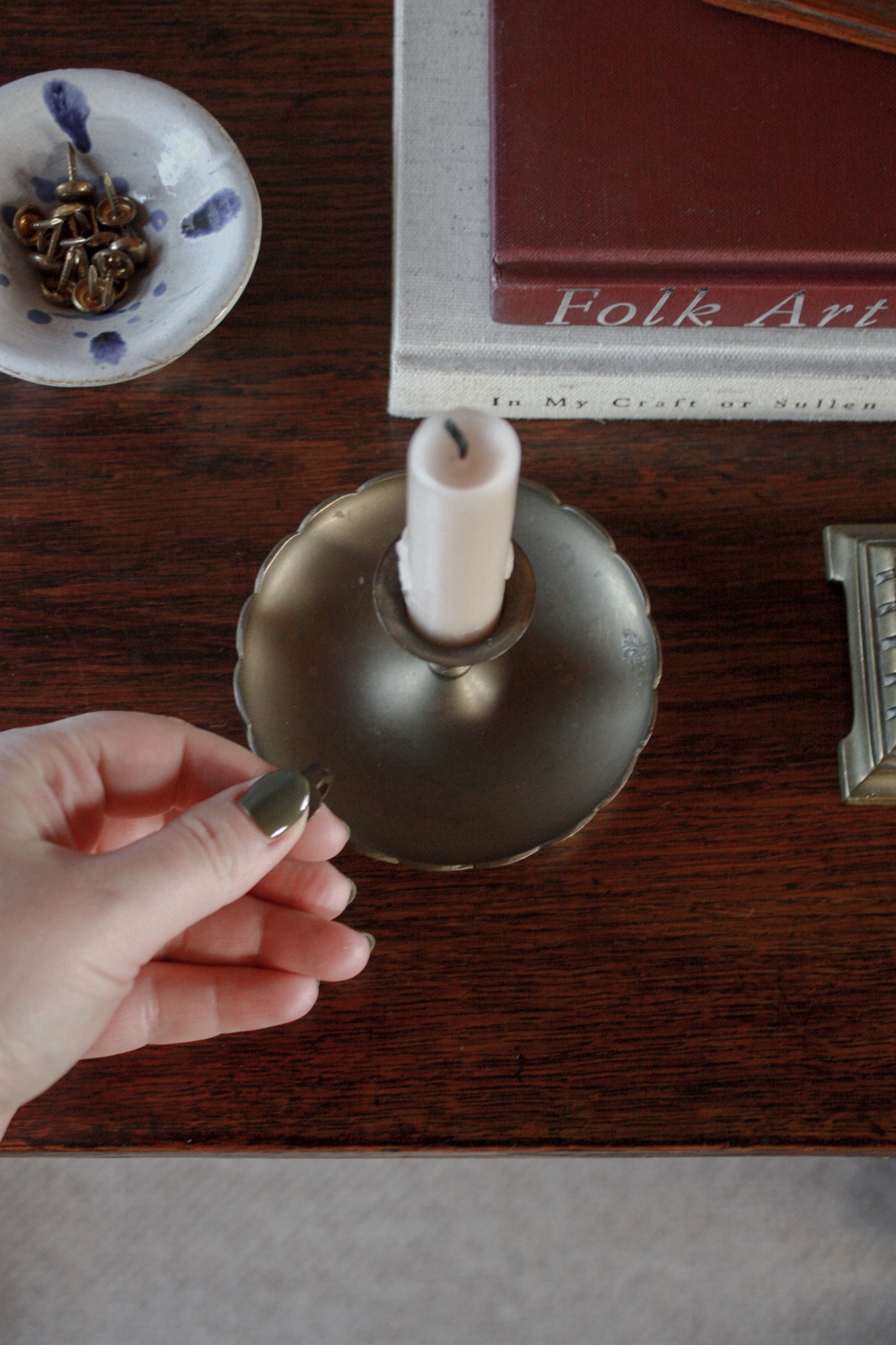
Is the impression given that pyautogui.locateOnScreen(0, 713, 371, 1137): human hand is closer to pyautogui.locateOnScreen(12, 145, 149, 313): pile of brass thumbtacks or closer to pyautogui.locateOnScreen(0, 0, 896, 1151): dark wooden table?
pyautogui.locateOnScreen(0, 0, 896, 1151): dark wooden table

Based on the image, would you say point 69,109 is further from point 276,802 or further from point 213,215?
point 276,802

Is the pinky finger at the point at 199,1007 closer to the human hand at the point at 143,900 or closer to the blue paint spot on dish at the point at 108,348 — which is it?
the human hand at the point at 143,900

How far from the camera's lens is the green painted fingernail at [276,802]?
0.35 metres

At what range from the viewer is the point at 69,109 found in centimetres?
46

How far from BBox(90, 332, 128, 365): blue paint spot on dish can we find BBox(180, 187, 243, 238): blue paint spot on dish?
0.06m

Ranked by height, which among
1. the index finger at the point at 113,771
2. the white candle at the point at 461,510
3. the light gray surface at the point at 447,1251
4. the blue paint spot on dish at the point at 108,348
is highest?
the blue paint spot on dish at the point at 108,348

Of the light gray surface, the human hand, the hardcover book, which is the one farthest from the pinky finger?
the light gray surface

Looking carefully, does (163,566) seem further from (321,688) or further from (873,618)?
(873,618)

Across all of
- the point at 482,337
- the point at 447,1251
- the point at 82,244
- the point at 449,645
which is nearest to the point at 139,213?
the point at 82,244

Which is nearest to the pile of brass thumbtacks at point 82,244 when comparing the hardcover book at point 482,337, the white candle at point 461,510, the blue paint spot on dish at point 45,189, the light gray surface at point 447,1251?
the blue paint spot on dish at point 45,189

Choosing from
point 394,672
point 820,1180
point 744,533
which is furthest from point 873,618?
point 820,1180

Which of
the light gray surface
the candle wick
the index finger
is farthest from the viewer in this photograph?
the light gray surface

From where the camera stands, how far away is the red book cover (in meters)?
0.41

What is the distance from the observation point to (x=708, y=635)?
0.46m
